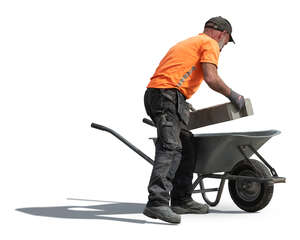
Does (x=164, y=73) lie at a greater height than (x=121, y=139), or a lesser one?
greater

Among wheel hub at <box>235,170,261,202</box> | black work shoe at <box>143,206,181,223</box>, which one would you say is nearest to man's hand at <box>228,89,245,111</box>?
wheel hub at <box>235,170,261,202</box>

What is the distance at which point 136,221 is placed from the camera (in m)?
5.81

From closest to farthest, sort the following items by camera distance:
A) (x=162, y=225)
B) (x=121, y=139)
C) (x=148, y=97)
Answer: (x=162, y=225) → (x=148, y=97) → (x=121, y=139)

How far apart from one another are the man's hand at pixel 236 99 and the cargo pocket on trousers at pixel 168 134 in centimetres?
56

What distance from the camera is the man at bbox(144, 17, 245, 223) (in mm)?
5746

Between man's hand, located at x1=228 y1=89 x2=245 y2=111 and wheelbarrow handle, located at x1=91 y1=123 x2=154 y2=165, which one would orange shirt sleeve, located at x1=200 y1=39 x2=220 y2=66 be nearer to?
man's hand, located at x1=228 y1=89 x2=245 y2=111

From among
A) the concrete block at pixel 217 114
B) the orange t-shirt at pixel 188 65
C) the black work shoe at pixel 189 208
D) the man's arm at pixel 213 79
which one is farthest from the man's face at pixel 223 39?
the black work shoe at pixel 189 208

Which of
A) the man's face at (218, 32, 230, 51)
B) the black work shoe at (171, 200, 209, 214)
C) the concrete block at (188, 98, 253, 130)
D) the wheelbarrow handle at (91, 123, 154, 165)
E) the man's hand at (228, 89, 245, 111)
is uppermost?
the man's face at (218, 32, 230, 51)

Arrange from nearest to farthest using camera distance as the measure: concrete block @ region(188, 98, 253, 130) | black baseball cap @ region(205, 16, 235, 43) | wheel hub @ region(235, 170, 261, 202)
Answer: concrete block @ region(188, 98, 253, 130)
black baseball cap @ region(205, 16, 235, 43)
wheel hub @ region(235, 170, 261, 202)

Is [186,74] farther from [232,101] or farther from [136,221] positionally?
[136,221]

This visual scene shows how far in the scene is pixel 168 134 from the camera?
5770 mm

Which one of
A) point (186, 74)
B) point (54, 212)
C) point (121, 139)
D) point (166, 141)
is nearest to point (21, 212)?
point (54, 212)

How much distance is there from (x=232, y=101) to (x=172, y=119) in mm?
559

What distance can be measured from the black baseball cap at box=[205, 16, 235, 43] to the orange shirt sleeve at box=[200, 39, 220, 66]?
0.84 ft
